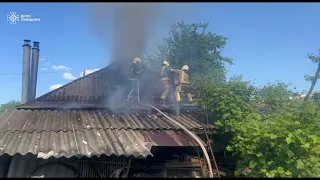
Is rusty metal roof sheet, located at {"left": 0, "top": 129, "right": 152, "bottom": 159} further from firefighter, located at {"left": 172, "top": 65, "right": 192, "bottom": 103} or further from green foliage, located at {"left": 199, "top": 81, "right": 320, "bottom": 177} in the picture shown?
firefighter, located at {"left": 172, "top": 65, "right": 192, "bottom": 103}

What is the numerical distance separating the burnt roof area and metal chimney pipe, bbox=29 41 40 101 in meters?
1.20

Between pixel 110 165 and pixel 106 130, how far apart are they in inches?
32.2

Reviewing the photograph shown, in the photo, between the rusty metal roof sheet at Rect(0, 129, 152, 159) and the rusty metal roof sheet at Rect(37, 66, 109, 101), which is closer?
the rusty metal roof sheet at Rect(0, 129, 152, 159)

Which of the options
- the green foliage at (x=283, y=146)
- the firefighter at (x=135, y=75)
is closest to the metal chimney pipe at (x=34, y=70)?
the firefighter at (x=135, y=75)

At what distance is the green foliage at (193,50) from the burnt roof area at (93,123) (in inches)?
260

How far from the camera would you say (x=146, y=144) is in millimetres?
5184

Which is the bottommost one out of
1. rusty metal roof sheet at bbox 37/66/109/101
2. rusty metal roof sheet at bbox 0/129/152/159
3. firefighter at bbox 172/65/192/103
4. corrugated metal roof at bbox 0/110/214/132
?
rusty metal roof sheet at bbox 0/129/152/159

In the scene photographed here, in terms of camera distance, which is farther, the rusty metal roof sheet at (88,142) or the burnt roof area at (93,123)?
the burnt roof area at (93,123)

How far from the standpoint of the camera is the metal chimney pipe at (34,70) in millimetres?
9168

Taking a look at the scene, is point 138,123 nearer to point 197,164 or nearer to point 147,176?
point 147,176

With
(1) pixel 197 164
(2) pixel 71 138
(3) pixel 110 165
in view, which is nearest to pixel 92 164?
(3) pixel 110 165

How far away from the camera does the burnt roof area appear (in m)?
4.90

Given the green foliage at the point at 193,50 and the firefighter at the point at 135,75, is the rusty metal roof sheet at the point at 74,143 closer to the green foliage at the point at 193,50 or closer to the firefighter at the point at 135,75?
the firefighter at the point at 135,75

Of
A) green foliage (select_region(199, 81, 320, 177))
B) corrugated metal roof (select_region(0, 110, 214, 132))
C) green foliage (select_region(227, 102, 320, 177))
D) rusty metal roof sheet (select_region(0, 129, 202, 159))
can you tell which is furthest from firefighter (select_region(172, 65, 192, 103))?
green foliage (select_region(227, 102, 320, 177))
